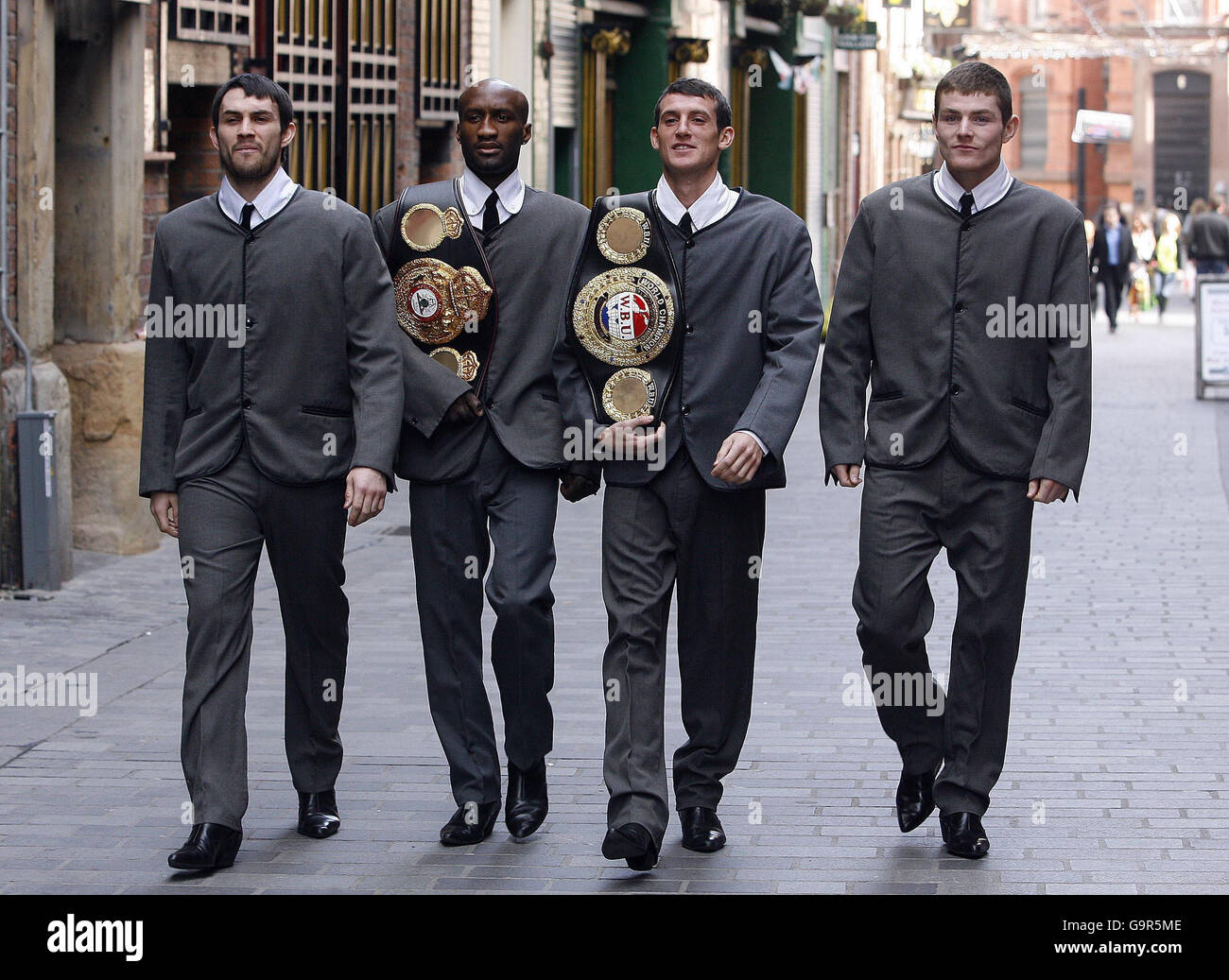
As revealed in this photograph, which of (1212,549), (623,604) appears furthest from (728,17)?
(623,604)

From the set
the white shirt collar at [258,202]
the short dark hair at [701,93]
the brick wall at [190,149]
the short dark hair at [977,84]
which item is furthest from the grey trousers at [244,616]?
the brick wall at [190,149]

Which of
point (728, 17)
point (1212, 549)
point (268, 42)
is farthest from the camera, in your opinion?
point (728, 17)

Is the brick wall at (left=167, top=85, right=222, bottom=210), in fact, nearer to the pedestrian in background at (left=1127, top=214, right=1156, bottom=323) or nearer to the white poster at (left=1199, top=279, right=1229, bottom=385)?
the white poster at (left=1199, top=279, right=1229, bottom=385)

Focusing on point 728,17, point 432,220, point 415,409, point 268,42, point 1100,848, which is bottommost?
point 1100,848

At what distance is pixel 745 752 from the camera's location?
271 inches

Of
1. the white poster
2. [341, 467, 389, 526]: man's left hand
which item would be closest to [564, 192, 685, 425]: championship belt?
[341, 467, 389, 526]: man's left hand

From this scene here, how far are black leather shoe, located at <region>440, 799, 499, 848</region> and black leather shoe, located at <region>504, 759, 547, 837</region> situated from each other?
0.20 feet

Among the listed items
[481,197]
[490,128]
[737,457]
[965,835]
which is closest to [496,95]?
[490,128]

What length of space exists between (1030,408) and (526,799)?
162 cm

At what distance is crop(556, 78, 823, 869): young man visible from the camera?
18.1 feet

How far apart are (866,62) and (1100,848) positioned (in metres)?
34.3

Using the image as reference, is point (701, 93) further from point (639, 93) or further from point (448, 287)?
point (639, 93)

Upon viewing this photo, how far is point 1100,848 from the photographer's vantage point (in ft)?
18.8

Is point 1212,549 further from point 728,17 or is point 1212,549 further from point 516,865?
point 728,17
